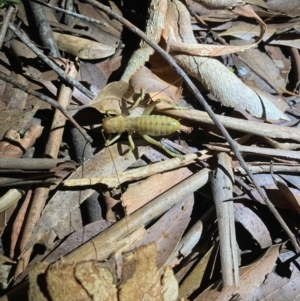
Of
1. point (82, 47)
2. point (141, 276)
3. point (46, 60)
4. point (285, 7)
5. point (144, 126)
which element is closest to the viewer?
point (141, 276)

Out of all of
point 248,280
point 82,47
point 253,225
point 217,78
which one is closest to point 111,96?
point 82,47

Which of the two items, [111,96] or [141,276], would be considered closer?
[141,276]

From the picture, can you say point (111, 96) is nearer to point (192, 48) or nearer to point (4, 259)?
point (192, 48)

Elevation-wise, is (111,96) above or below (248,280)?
above

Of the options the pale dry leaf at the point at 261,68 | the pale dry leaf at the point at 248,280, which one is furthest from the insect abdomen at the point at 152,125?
the pale dry leaf at the point at 248,280

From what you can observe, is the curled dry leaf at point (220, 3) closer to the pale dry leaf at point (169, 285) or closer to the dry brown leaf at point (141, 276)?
the dry brown leaf at point (141, 276)

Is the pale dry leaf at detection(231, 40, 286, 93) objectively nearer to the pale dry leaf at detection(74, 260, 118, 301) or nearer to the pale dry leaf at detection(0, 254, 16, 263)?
the pale dry leaf at detection(74, 260, 118, 301)

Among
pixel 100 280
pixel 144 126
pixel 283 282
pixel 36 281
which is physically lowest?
pixel 283 282
